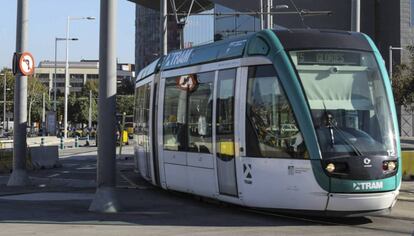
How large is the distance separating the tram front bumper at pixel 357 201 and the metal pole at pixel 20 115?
935cm

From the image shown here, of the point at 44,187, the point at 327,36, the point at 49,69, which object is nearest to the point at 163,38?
the point at 44,187

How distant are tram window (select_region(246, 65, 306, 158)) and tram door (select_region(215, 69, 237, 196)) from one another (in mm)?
470

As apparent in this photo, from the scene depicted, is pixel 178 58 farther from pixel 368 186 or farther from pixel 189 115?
pixel 368 186

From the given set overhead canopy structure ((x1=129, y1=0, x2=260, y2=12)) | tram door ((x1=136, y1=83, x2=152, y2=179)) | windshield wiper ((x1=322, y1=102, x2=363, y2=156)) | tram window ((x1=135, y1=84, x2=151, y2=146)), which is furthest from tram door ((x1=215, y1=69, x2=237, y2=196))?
overhead canopy structure ((x1=129, y1=0, x2=260, y2=12))

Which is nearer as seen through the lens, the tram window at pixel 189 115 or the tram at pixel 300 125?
the tram at pixel 300 125

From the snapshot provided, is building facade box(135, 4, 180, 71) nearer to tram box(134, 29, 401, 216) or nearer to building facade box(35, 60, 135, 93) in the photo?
building facade box(35, 60, 135, 93)

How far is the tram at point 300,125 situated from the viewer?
9.09 meters

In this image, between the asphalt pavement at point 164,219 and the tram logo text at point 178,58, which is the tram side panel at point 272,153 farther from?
the tram logo text at point 178,58

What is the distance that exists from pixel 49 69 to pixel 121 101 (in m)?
59.3

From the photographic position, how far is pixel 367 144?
923 cm

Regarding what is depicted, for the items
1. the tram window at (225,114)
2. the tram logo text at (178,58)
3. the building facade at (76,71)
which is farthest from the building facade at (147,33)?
the tram window at (225,114)

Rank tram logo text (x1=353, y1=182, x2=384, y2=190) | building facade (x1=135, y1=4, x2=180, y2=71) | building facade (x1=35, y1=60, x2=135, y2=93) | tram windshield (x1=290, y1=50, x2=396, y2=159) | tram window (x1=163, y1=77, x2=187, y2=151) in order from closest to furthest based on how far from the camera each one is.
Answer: tram logo text (x1=353, y1=182, x2=384, y2=190) → tram windshield (x1=290, y1=50, x2=396, y2=159) → tram window (x1=163, y1=77, x2=187, y2=151) → building facade (x1=135, y1=4, x2=180, y2=71) → building facade (x1=35, y1=60, x2=135, y2=93)

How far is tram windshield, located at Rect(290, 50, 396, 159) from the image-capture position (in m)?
9.15

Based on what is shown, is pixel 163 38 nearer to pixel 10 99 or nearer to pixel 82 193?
pixel 82 193
